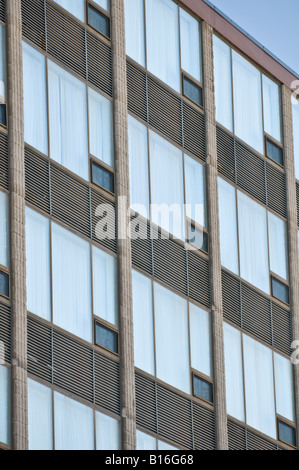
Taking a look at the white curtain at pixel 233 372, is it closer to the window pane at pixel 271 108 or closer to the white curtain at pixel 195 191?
the white curtain at pixel 195 191

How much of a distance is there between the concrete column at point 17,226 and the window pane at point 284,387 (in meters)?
10.4

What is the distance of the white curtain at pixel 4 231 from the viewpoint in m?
35.1

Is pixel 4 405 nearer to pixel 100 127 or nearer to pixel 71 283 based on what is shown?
pixel 71 283

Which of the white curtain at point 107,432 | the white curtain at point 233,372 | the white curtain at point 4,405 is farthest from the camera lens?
the white curtain at point 233,372

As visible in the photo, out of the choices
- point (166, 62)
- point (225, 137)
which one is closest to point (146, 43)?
point (166, 62)

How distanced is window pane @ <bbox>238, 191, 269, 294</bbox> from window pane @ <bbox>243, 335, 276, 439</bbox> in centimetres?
177

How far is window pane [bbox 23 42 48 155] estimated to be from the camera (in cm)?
3684

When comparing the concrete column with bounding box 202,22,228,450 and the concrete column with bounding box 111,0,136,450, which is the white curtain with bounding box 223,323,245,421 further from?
the concrete column with bounding box 111,0,136,450

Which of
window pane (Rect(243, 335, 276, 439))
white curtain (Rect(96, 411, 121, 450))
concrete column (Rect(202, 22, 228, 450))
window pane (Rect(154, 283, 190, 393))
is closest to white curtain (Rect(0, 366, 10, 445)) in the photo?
white curtain (Rect(96, 411, 121, 450))

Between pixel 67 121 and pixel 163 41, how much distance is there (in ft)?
17.6

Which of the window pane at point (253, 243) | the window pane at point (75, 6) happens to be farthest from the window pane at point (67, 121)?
the window pane at point (253, 243)

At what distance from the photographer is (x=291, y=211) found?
45.6 meters

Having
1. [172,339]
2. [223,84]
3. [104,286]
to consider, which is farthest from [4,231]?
[223,84]

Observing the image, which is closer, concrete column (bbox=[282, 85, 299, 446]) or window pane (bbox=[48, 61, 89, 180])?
window pane (bbox=[48, 61, 89, 180])
